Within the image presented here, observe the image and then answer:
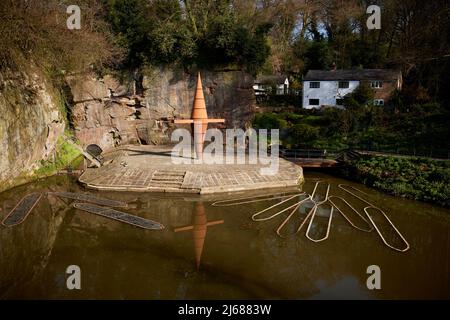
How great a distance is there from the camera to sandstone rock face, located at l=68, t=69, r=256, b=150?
2358cm

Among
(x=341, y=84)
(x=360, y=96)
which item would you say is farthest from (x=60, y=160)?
(x=341, y=84)

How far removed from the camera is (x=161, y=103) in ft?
79.6

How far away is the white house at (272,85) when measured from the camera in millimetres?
39094

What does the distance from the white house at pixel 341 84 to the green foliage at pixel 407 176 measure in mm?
17128

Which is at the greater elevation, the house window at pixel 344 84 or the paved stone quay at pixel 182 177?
the house window at pixel 344 84

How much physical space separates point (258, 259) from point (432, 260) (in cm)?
→ 486

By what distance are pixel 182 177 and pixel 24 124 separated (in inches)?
307

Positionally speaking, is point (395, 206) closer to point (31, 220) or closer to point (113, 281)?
point (113, 281)

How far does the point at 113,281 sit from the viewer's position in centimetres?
838

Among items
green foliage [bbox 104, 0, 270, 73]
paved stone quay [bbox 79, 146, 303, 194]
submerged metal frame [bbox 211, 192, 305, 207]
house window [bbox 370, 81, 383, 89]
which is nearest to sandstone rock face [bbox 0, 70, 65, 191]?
paved stone quay [bbox 79, 146, 303, 194]

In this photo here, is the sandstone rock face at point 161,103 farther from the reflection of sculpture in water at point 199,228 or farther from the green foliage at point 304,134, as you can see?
the reflection of sculpture in water at point 199,228

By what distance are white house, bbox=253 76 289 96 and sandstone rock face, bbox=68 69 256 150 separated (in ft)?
49.2

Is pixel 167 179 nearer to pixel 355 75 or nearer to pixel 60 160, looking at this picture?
pixel 60 160

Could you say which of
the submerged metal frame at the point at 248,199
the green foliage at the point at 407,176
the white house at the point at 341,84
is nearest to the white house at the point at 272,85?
the white house at the point at 341,84
